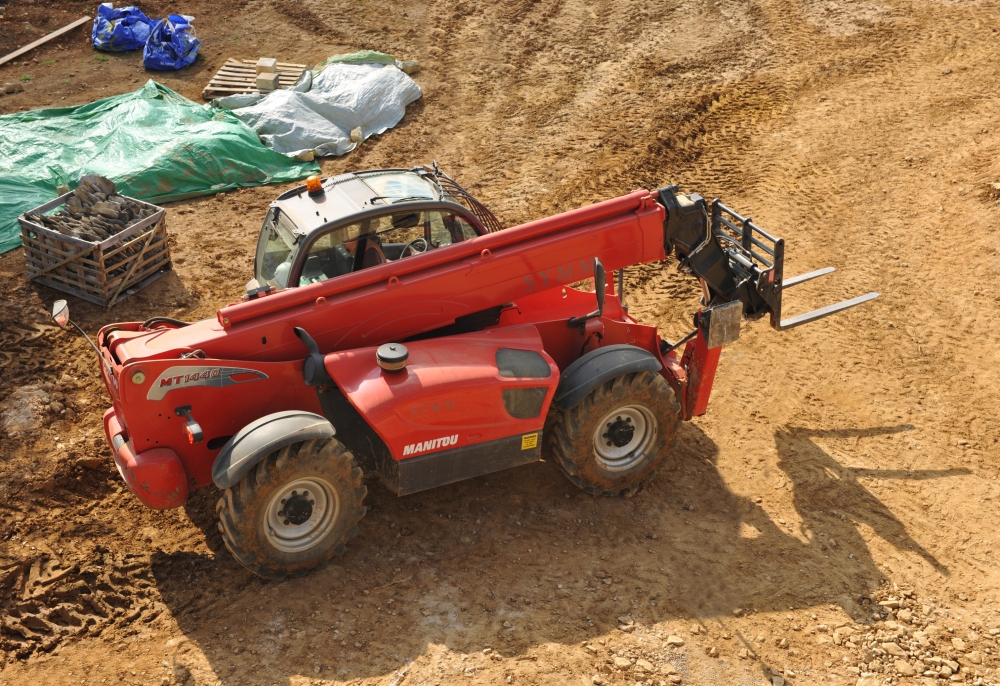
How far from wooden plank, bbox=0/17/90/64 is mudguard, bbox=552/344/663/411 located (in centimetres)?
1207

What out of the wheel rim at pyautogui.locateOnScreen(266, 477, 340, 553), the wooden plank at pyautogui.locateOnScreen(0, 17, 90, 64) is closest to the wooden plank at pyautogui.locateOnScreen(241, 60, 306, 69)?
the wooden plank at pyautogui.locateOnScreen(0, 17, 90, 64)

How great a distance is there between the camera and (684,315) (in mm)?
9602

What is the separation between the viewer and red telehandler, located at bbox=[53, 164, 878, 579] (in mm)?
6055

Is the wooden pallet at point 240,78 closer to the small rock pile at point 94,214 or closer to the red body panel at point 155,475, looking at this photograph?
the small rock pile at point 94,214

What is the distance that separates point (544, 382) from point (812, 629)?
245cm

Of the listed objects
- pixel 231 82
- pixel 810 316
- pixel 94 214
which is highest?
pixel 231 82

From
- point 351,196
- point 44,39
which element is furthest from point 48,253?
point 44,39

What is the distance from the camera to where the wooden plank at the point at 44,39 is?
14570 mm

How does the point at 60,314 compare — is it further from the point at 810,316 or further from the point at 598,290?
the point at 810,316

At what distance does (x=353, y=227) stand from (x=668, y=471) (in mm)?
3192

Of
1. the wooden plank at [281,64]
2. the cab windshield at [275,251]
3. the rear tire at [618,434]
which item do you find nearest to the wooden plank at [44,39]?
the wooden plank at [281,64]

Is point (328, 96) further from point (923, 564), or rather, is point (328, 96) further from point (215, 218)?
point (923, 564)

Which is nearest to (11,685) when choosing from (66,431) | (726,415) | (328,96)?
(66,431)

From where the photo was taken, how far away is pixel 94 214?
9820 mm
